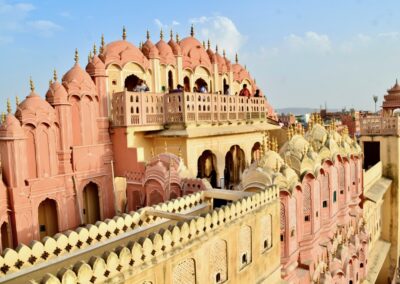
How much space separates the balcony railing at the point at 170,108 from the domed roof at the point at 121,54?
1.69 metres

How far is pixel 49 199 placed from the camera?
1213 cm

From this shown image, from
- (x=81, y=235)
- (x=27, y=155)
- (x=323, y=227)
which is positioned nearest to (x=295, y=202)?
(x=323, y=227)

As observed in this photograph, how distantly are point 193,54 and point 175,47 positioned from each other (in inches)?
55.6

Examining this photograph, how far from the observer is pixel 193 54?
65.1 feet

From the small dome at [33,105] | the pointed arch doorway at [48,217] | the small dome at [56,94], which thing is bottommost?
the pointed arch doorway at [48,217]

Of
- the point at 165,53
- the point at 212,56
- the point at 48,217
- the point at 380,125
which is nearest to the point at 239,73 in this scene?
the point at 212,56

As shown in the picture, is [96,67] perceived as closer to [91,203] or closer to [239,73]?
[91,203]

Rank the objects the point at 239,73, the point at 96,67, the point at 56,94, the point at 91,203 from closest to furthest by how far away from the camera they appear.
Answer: the point at 56,94
the point at 96,67
the point at 91,203
the point at 239,73

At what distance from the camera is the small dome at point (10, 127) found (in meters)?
10.8

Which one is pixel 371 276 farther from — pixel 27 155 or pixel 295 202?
pixel 27 155

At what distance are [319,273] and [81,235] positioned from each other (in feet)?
27.4

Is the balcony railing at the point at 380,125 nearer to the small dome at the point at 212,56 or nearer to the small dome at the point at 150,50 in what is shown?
the small dome at the point at 212,56

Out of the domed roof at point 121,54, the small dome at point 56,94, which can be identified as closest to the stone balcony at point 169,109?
the domed roof at point 121,54

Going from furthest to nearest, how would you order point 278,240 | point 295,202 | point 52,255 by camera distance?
point 295,202 → point 278,240 → point 52,255
